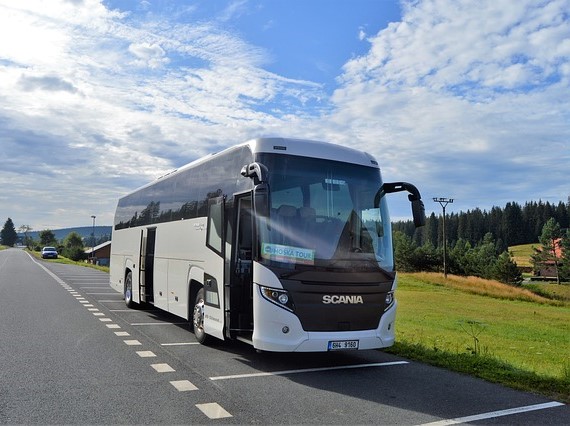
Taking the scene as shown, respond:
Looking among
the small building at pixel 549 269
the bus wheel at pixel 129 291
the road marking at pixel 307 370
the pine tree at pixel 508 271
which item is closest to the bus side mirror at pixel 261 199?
the road marking at pixel 307 370

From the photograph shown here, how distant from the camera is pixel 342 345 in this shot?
7.46 meters

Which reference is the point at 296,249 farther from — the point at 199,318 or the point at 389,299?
the point at 199,318

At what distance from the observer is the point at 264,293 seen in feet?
24.2

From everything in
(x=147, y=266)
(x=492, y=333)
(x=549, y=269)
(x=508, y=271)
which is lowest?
(x=549, y=269)

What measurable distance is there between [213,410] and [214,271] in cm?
354

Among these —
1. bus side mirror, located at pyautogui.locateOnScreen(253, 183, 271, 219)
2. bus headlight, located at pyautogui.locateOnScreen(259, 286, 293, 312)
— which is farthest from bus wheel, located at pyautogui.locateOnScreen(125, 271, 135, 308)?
bus side mirror, located at pyautogui.locateOnScreen(253, 183, 271, 219)

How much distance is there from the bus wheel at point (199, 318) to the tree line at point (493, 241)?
6219cm

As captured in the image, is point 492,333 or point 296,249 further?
point 492,333

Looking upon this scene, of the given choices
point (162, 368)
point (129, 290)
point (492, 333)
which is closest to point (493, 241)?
point (492, 333)

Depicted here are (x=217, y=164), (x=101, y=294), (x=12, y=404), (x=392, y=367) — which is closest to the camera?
(x=12, y=404)

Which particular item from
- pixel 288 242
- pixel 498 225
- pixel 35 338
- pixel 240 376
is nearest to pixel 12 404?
pixel 240 376

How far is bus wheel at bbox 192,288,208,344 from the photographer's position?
31.8 feet

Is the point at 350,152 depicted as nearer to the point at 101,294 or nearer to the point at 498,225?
the point at 101,294

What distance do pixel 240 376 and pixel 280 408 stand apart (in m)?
1.59
